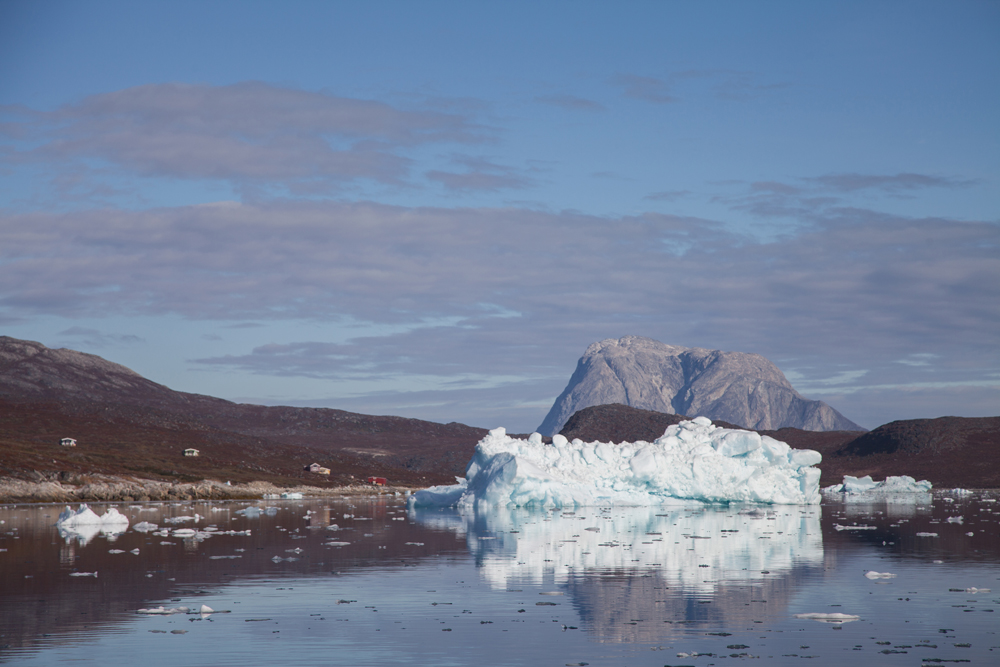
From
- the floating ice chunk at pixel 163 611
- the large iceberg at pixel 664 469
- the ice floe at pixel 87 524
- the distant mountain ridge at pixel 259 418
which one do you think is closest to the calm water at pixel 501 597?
the floating ice chunk at pixel 163 611

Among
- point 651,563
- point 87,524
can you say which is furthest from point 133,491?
point 651,563

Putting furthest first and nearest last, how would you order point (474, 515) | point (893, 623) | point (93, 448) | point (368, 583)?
point (93, 448) < point (474, 515) < point (368, 583) < point (893, 623)

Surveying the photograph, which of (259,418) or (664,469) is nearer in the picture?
(664,469)

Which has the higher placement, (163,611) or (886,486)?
(163,611)

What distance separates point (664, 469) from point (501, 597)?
1768 inches

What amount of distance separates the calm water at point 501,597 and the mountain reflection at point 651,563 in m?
0.10

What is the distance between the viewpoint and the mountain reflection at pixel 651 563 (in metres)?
17.9

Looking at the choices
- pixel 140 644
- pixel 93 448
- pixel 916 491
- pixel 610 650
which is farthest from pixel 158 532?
pixel 916 491

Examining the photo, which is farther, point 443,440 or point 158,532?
point 443,440

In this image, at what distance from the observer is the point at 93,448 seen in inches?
4070

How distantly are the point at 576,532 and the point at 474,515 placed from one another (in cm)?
1672

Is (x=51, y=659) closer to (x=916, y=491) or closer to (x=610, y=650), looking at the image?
(x=610, y=650)

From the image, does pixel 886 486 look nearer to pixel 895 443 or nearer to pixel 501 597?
pixel 895 443

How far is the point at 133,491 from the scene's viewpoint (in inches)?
3059
